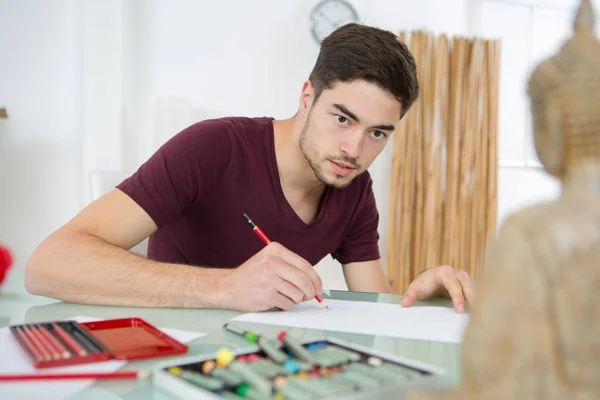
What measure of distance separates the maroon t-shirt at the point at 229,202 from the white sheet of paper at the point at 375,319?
0.44 metres

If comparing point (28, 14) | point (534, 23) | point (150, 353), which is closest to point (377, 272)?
point (150, 353)

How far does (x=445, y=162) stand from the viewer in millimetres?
3328

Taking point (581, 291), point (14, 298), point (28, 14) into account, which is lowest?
point (14, 298)

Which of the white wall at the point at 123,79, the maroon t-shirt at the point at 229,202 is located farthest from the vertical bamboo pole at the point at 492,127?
the maroon t-shirt at the point at 229,202

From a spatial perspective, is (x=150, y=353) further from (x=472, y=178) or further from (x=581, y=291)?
(x=472, y=178)

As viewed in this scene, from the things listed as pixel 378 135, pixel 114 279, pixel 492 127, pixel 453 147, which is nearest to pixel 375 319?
pixel 114 279

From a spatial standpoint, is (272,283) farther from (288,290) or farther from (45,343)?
(45,343)

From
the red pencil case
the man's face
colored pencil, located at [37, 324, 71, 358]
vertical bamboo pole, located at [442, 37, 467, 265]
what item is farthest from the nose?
vertical bamboo pole, located at [442, 37, 467, 265]

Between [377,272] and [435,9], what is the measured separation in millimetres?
2173

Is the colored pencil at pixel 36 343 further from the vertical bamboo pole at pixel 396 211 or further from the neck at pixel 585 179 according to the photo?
the vertical bamboo pole at pixel 396 211

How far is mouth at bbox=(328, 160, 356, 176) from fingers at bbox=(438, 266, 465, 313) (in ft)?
1.26

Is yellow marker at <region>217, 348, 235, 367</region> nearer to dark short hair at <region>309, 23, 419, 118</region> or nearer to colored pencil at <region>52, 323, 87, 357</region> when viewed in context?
colored pencil at <region>52, 323, 87, 357</region>

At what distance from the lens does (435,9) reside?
3443 millimetres

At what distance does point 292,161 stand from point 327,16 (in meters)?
1.76
